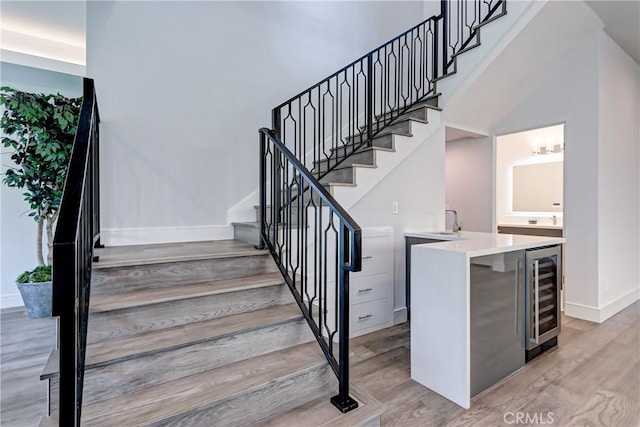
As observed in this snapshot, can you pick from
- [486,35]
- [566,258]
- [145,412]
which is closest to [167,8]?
[486,35]

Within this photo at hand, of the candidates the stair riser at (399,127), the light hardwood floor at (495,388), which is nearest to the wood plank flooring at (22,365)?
the light hardwood floor at (495,388)

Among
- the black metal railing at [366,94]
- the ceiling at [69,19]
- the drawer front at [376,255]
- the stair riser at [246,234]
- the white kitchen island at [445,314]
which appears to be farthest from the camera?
the black metal railing at [366,94]

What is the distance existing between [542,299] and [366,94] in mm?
2926

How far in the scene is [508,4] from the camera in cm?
310

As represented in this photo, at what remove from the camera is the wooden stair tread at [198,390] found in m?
1.32

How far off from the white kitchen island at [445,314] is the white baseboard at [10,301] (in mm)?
4042

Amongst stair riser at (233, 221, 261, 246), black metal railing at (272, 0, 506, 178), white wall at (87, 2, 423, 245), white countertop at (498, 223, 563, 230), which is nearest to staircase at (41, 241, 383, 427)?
stair riser at (233, 221, 261, 246)

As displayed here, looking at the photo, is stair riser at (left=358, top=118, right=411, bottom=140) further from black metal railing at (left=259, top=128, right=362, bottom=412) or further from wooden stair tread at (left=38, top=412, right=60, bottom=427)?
wooden stair tread at (left=38, top=412, right=60, bottom=427)

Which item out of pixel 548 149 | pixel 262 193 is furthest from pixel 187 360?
pixel 548 149

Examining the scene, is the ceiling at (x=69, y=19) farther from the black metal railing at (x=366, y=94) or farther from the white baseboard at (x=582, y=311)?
the white baseboard at (x=582, y=311)

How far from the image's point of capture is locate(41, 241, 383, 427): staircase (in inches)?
55.7

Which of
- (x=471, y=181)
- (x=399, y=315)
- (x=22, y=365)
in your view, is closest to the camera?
(x=22, y=365)

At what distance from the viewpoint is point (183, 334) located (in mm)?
1729

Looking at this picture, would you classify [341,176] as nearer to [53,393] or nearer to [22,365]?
[53,393]
